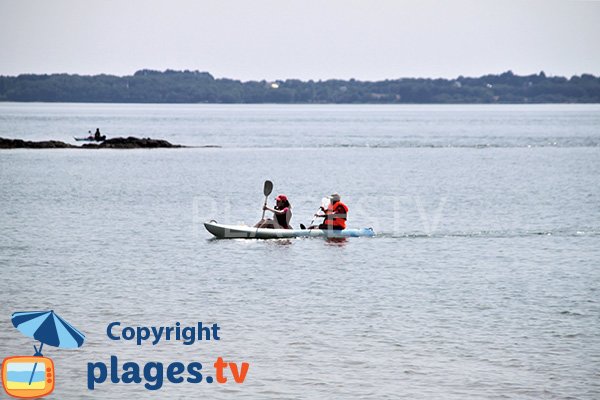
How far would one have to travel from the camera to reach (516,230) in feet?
154

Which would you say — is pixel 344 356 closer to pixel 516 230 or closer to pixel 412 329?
pixel 412 329

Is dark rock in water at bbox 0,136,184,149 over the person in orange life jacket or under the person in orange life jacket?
under

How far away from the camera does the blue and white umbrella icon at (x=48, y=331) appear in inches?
789

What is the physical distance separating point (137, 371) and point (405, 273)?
14.6 m

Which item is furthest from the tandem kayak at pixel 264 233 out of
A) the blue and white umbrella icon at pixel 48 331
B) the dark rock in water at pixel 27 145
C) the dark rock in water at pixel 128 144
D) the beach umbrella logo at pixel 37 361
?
the dark rock in water at pixel 128 144

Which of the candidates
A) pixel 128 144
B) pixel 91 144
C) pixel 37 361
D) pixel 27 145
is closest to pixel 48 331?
pixel 37 361

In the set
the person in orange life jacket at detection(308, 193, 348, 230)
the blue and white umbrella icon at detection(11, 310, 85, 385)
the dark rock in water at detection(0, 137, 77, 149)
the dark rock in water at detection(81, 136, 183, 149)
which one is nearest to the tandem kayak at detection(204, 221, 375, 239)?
the person in orange life jacket at detection(308, 193, 348, 230)

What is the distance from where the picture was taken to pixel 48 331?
2028cm

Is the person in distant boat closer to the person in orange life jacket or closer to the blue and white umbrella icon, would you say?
the person in orange life jacket

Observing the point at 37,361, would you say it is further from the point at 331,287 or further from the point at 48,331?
the point at 331,287

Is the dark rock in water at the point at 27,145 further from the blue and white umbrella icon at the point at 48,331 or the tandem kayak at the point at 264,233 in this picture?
the blue and white umbrella icon at the point at 48,331

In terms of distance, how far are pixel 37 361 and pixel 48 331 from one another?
0.76 m

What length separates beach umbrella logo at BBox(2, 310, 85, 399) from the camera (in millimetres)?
18828

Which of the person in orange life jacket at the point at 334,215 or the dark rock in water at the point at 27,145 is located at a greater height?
the person in orange life jacket at the point at 334,215
